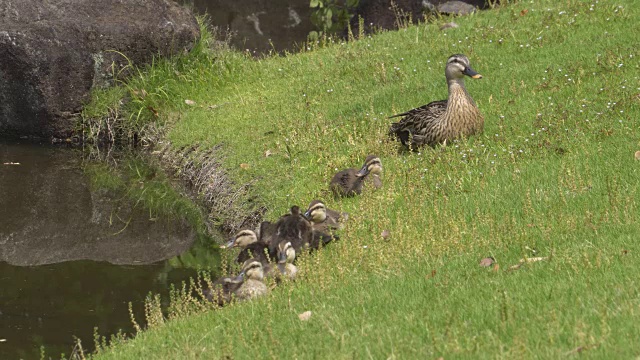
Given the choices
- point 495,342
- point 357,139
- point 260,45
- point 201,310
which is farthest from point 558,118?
point 260,45

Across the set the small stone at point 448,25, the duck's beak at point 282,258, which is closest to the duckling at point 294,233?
the duck's beak at point 282,258

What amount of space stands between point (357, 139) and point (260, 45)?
11.4 m

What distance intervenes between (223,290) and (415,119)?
162 inches

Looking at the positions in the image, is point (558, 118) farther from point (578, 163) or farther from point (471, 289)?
point (471, 289)

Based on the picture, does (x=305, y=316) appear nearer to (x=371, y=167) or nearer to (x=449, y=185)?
(x=449, y=185)

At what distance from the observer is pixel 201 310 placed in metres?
8.82

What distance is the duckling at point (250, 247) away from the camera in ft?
32.5

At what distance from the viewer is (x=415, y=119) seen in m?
12.3

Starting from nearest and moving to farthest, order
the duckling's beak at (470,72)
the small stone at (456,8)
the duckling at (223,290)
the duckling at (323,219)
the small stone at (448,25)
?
1. the duckling at (223,290)
2. the duckling at (323,219)
3. the duckling's beak at (470,72)
4. the small stone at (448,25)
5. the small stone at (456,8)

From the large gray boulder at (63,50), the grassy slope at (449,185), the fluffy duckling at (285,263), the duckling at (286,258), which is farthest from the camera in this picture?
the large gray boulder at (63,50)

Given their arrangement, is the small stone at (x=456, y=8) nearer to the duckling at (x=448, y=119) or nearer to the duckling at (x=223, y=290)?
the duckling at (x=448, y=119)

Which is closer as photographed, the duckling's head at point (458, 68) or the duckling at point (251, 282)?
the duckling at point (251, 282)

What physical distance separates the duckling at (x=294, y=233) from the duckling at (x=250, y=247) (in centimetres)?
8

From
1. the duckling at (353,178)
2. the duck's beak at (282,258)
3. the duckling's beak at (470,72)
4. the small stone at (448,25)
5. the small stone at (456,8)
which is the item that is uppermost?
the small stone at (456,8)
